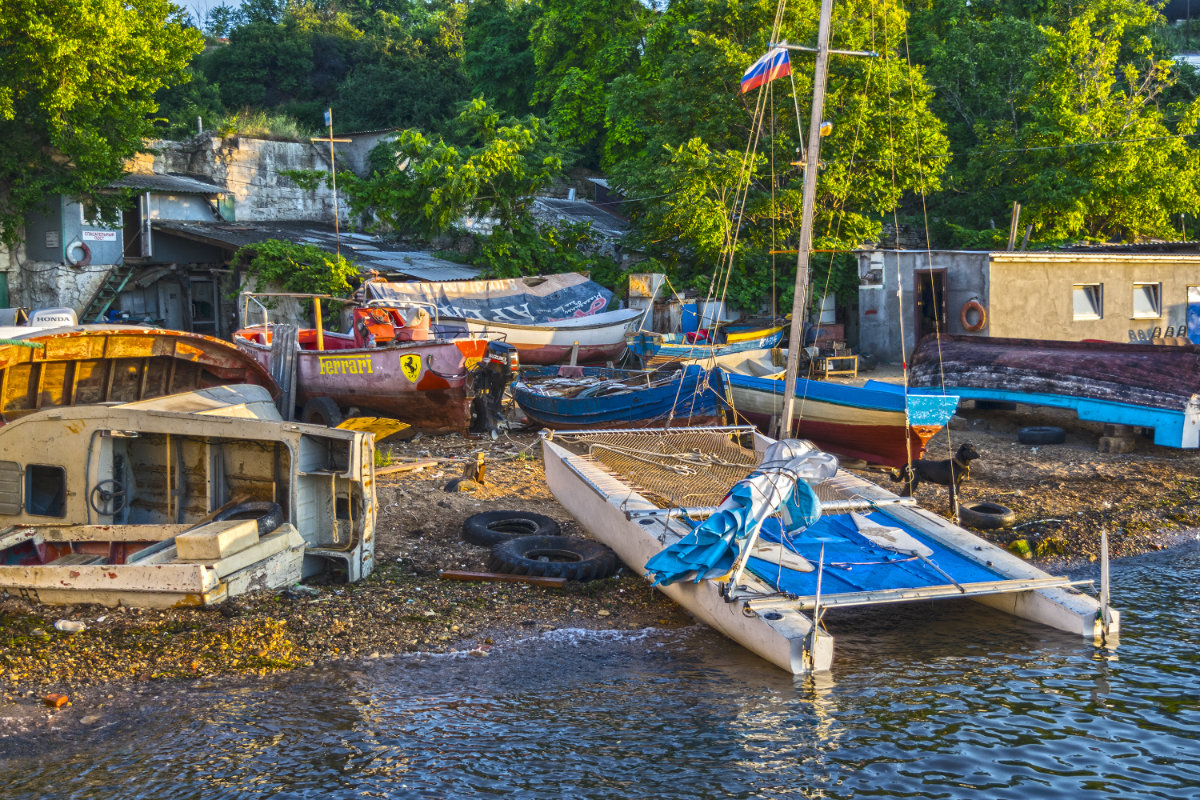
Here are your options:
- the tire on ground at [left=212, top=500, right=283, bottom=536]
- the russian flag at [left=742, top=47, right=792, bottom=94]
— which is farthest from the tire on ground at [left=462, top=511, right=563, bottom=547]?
the russian flag at [left=742, top=47, right=792, bottom=94]

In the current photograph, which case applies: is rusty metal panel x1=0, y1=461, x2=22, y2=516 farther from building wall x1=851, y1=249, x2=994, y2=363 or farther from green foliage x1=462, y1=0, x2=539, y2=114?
green foliage x1=462, y1=0, x2=539, y2=114

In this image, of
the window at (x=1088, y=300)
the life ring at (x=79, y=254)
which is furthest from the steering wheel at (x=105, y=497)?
the window at (x=1088, y=300)

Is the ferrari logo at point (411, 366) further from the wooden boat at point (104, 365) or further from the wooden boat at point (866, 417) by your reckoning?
the wooden boat at point (866, 417)

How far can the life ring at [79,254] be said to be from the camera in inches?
975

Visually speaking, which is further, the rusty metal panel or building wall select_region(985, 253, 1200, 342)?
building wall select_region(985, 253, 1200, 342)

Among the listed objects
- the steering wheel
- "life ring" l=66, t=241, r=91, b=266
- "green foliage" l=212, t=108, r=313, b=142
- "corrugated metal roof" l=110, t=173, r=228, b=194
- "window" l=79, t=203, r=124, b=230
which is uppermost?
"green foliage" l=212, t=108, r=313, b=142

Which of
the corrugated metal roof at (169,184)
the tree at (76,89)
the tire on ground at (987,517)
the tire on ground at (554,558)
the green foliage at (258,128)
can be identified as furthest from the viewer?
the green foliage at (258,128)

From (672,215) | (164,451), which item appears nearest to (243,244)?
(672,215)

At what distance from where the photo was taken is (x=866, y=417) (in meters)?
13.4

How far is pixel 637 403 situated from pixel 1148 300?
1370 centimetres

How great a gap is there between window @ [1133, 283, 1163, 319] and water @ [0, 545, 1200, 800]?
1581cm

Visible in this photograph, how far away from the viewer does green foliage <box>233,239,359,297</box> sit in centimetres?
2220

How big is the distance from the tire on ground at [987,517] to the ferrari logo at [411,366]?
871 cm

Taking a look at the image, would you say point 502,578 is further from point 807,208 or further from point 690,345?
point 690,345
